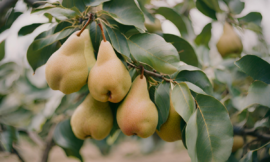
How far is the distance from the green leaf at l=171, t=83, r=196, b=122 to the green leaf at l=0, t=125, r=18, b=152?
2.70 ft

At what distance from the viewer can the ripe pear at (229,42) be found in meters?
1.16

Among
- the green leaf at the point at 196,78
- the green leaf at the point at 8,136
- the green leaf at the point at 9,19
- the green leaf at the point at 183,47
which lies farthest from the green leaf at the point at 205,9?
the green leaf at the point at 8,136

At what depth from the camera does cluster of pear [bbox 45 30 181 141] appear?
528 mm

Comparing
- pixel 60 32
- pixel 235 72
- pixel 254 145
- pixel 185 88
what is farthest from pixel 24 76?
pixel 254 145

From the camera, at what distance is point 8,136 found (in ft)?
3.13

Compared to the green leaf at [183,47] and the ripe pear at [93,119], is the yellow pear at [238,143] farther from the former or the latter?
the ripe pear at [93,119]

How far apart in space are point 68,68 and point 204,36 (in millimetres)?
769

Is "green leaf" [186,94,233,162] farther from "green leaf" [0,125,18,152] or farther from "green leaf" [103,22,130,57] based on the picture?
"green leaf" [0,125,18,152]

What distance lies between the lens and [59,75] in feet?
1.74

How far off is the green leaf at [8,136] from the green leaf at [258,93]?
1.01 meters

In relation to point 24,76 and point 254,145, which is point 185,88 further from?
point 24,76

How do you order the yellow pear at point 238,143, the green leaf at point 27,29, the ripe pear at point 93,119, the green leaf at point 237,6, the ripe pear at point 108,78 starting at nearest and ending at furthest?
1. the ripe pear at point 108,78
2. the ripe pear at point 93,119
3. the green leaf at point 27,29
4. the green leaf at point 237,6
5. the yellow pear at point 238,143

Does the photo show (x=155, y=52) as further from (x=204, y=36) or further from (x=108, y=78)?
(x=204, y=36)

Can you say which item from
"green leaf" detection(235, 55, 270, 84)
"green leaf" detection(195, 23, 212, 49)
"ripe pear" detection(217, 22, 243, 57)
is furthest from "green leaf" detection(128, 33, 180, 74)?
"ripe pear" detection(217, 22, 243, 57)
